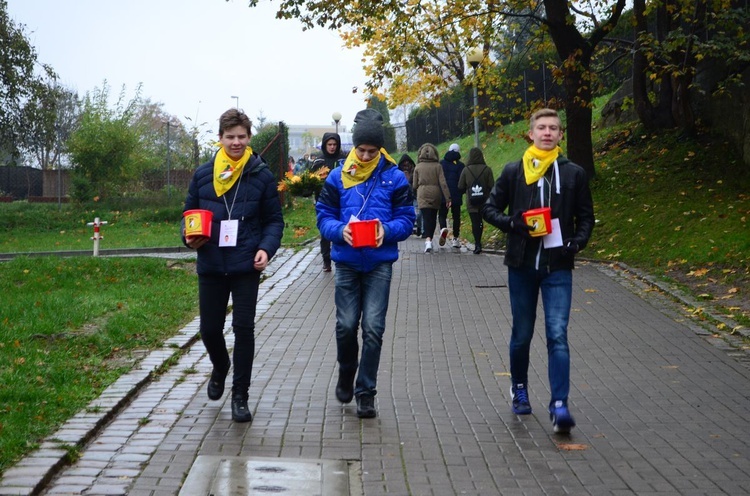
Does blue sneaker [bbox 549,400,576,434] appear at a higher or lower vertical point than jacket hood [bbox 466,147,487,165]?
lower

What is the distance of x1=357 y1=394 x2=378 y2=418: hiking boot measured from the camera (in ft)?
22.3

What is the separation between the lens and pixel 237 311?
22.1 feet

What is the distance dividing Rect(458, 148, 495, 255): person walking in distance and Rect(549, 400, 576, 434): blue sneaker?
40.8ft

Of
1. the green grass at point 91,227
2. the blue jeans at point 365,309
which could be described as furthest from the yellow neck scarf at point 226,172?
the green grass at point 91,227

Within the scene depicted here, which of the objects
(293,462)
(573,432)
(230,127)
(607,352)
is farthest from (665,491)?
(607,352)

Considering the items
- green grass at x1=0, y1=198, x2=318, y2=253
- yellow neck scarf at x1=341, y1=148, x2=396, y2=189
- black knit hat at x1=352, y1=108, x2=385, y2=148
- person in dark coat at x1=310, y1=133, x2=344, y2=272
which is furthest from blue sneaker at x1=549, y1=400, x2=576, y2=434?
green grass at x1=0, y1=198, x2=318, y2=253

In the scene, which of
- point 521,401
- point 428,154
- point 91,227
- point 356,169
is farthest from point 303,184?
point 91,227

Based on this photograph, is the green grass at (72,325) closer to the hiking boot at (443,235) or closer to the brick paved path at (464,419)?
the brick paved path at (464,419)

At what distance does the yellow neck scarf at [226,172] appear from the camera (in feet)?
22.0

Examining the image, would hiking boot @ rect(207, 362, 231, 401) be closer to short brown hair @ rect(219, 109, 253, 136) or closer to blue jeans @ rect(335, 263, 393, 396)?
blue jeans @ rect(335, 263, 393, 396)

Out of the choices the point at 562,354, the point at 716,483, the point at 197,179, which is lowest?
the point at 716,483

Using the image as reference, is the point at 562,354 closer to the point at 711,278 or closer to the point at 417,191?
the point at 711,278

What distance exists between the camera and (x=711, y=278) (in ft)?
45.0

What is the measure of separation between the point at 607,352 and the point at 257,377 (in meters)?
3.11
